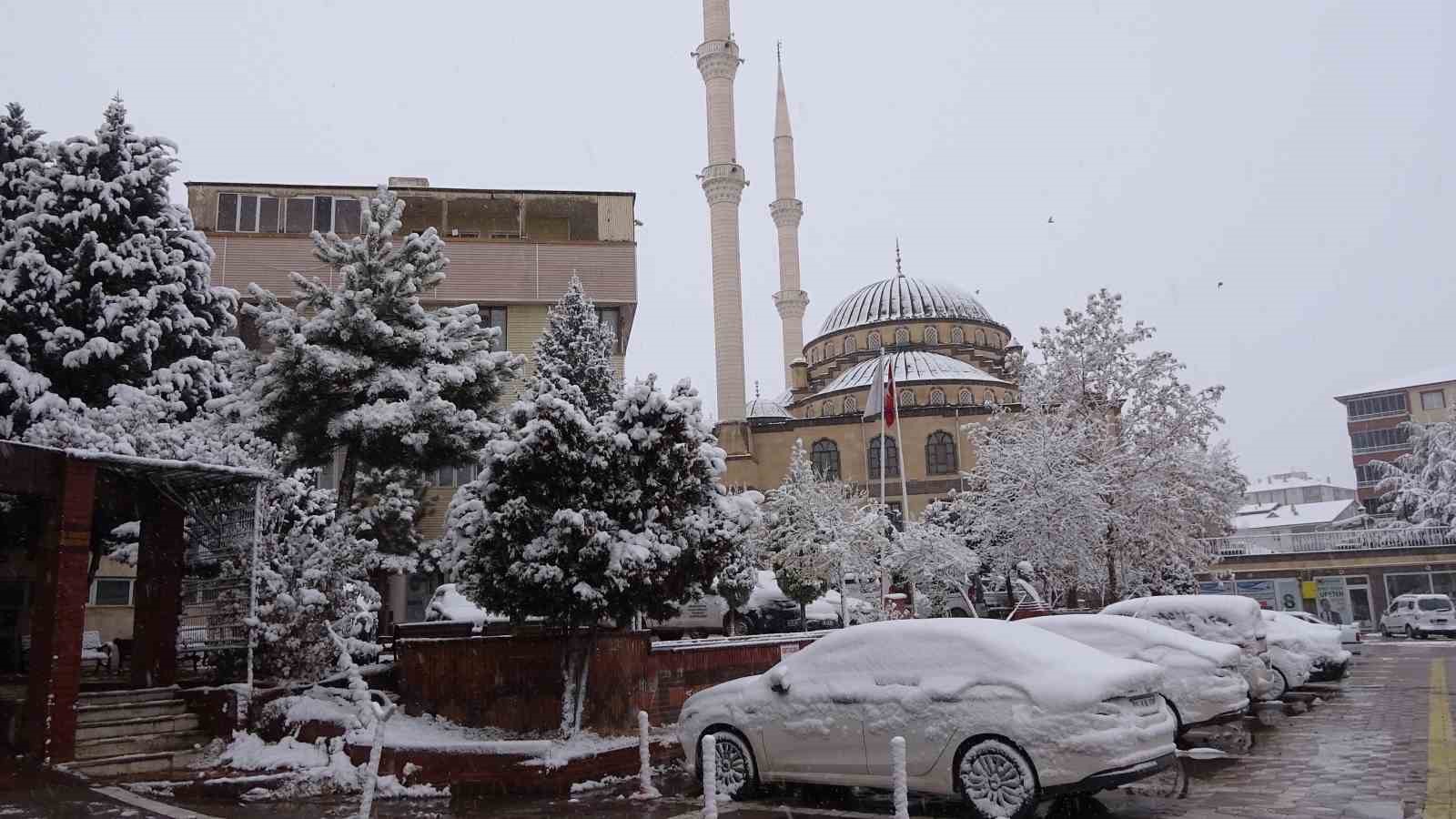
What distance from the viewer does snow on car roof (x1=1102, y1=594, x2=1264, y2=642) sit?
15406 millimetres

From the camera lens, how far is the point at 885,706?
348 inches

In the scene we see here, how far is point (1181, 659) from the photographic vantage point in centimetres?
1237

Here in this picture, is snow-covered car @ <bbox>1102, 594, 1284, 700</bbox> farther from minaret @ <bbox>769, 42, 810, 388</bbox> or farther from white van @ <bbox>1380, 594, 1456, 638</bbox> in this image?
minaret @ <bbox>769, 42, 810, 388</bbox>

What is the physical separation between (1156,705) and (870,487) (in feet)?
152

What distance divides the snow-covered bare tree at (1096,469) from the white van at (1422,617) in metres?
15.7

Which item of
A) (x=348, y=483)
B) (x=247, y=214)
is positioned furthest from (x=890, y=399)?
(x=247, y=214)

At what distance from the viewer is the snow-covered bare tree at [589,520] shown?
1172 centimetres

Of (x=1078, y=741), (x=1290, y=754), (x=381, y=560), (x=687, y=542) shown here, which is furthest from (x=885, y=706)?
(x=381, y=560)

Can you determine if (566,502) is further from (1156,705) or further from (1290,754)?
(1290,754)

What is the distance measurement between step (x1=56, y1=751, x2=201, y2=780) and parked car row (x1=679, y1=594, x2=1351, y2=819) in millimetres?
6053

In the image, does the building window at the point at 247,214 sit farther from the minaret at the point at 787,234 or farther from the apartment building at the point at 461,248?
the minaret at the point at 787,234

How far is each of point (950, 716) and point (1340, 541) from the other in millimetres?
48446

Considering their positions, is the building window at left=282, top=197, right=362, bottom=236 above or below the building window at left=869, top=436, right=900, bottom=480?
above

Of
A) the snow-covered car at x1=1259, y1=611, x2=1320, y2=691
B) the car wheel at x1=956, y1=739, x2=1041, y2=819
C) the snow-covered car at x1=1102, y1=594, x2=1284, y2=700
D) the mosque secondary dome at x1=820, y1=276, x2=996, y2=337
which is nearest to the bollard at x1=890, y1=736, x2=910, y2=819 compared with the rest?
the car wheel at x1=956, y1=739, x2=1041, y2=819
